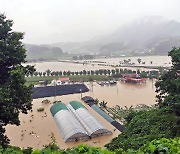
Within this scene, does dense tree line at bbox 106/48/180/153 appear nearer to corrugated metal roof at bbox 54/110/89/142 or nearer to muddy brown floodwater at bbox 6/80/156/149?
muddy brown floodwater at bbox 6/80/156/149

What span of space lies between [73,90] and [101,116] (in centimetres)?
1144

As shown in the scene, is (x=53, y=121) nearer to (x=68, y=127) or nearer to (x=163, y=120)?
(x=68, y=127)

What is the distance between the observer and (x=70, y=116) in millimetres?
17531

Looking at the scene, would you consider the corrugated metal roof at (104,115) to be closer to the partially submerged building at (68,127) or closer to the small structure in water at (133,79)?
the partially submerged building at (68,127)

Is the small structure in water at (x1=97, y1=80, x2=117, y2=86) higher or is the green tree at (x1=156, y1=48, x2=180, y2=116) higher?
the green tree at (x1=156, y1=48, x2=180, y2=116)

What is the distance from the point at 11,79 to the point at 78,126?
27.1ft

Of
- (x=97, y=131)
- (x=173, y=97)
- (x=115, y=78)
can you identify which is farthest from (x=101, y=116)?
(x=115, y=78)

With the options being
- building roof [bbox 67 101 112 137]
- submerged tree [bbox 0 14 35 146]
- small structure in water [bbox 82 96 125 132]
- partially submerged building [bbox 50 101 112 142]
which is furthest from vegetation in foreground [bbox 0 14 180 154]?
small structure in water [bbox 82 96 125 132]

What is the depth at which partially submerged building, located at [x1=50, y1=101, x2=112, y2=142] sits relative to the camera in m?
14.5

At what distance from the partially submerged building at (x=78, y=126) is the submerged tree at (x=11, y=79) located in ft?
21.8

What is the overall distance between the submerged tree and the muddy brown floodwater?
6.61 meters

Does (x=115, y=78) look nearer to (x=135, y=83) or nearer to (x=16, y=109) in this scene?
(x=135, y=83)

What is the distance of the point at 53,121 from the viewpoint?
18734 mm

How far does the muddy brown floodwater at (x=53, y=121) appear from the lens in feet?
49.0
